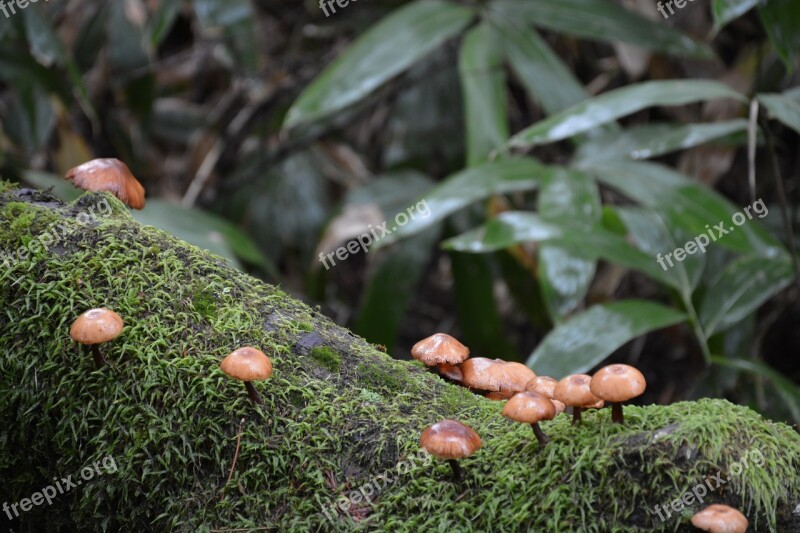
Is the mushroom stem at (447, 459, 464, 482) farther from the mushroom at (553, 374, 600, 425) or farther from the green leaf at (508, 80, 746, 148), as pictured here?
the green leaf at (508, 80, 746, 148)

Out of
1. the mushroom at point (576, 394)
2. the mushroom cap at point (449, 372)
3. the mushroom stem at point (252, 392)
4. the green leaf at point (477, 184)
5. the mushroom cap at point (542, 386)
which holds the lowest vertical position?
the green leaf at point (477, 184)

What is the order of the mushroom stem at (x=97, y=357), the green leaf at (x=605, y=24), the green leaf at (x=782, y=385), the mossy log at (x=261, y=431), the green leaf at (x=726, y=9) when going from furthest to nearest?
1. the green leaf at (x=605, y=24)
2. the green leaf at (x=782, y=385)
3. the green leaf at (x=726, y=9)
4. the mushroom stem at (x=97, y=357)
5. the mossy log at (x=261, y=431)

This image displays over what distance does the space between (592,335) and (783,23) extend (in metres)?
1.47

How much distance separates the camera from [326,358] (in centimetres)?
160

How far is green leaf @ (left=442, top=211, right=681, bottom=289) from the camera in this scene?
2760mm

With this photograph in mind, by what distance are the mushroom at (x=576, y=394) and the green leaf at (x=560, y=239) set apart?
135 cm

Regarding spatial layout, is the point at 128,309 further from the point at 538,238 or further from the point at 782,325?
the point at 782,325

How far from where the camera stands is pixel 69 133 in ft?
16.0

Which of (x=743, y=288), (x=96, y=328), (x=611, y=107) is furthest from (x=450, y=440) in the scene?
(x=743, y=288)

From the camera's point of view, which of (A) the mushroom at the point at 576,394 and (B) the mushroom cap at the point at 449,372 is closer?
(A) the mushroom at the point at 576,394

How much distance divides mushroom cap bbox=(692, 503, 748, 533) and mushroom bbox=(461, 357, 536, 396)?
548 mm

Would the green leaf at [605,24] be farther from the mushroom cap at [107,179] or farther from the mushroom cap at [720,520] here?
the mushroom cap at [720,520]

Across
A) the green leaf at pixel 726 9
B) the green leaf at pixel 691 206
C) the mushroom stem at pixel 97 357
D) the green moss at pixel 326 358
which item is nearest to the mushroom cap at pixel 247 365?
the green moss at pixel 326 358

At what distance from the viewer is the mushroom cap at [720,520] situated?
45.5 inches
